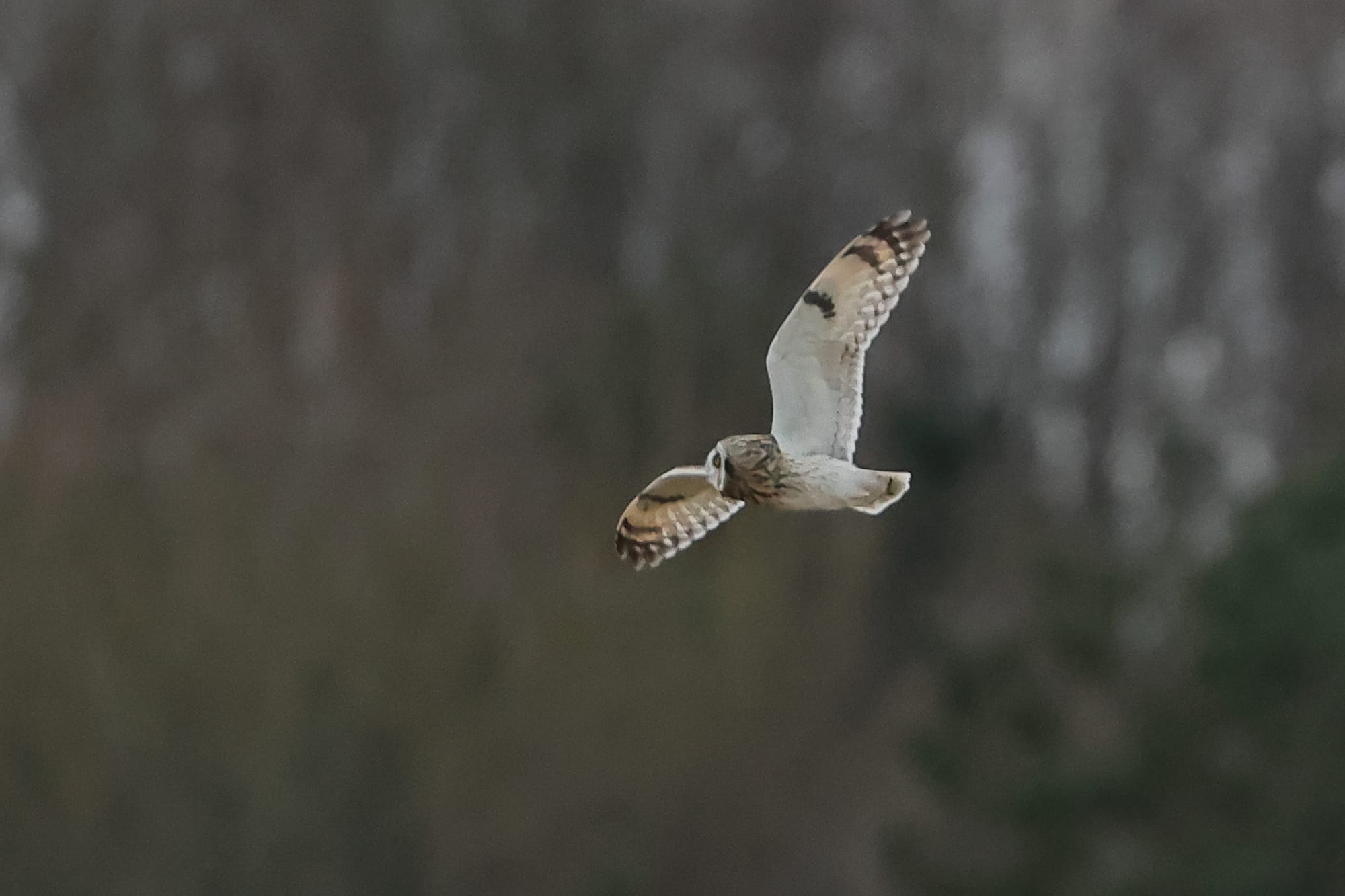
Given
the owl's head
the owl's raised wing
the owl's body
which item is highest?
the owl's raised wing

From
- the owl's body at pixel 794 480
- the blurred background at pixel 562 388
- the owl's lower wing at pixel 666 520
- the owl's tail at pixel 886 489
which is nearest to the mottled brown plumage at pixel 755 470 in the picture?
the owl's body at pixel 794 480

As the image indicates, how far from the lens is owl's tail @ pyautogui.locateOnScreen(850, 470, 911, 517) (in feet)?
8.85

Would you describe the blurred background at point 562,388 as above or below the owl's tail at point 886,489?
above

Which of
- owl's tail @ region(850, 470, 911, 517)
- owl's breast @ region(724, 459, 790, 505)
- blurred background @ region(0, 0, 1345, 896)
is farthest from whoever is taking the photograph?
blurred background @ region(0, 0, 1345, 896)

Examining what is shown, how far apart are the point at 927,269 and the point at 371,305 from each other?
4114mm

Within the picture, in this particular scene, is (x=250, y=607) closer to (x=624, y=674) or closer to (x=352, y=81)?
(x=624, y=674)

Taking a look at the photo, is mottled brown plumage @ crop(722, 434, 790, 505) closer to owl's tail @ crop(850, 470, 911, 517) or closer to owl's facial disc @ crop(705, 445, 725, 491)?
owl's facial disc @ crop(705, 445, 725, 491)

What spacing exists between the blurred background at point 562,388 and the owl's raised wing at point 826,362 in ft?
26.4

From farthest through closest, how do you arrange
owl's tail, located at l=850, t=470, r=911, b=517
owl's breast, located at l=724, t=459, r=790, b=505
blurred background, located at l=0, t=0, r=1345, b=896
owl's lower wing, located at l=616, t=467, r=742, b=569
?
blurred background, located at l=0, t=0, r=1345, b=896, owl's lower wing, located at l=616, t=467, r=742, b=569, owl's breast, located at l=724, t=459, r=790, b=505, owl's tail, located at l=850, t=470, r=911, b=517

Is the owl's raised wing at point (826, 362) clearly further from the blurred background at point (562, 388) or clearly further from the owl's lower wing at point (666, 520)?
the blurred background at point (562, 388)

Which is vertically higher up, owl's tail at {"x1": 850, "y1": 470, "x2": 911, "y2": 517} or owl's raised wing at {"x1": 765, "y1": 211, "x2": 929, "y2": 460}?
owl's raised wing at {"x1": 765, "y1": 211, "x2": 929, "y2": 460}

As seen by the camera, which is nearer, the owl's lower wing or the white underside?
the white underside

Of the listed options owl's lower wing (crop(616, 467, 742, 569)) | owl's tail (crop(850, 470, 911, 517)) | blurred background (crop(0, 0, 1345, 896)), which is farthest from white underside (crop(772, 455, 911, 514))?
blurred background (crop(0, 0, 1345, 896))

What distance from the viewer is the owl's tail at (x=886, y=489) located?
2697 millimetres
